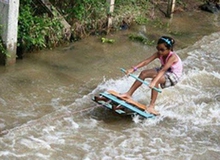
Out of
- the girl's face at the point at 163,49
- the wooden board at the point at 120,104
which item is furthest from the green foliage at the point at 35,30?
the girl's face at the point at 163,49

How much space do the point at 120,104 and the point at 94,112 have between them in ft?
1.87

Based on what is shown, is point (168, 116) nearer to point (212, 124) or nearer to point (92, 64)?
point (212, 124)

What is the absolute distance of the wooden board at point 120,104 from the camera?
6.32m

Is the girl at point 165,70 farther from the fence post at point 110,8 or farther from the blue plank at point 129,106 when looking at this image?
the fence post at point 110,8

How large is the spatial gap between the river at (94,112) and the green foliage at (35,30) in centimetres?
26

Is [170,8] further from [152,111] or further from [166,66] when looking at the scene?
[152,111]

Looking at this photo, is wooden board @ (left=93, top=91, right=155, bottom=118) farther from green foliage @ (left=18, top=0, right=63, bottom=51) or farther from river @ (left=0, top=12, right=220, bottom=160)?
green foliage @ (left=18, top=0, right=63, bottom=51)

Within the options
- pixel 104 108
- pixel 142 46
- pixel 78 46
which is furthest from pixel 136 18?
pixel 104 108

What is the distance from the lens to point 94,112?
6.72 metres

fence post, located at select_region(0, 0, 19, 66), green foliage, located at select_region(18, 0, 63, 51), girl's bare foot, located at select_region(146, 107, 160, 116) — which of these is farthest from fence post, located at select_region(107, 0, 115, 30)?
girl's bare foot, located at select_region(146, 107, 160, 116)

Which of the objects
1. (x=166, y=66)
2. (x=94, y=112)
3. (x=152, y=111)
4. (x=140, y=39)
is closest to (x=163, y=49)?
(x=166, y=66)

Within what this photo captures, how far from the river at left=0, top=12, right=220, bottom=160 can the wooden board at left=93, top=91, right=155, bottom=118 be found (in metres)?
0.21

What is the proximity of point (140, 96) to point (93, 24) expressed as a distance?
3184 millimetres

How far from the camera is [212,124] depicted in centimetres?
670
